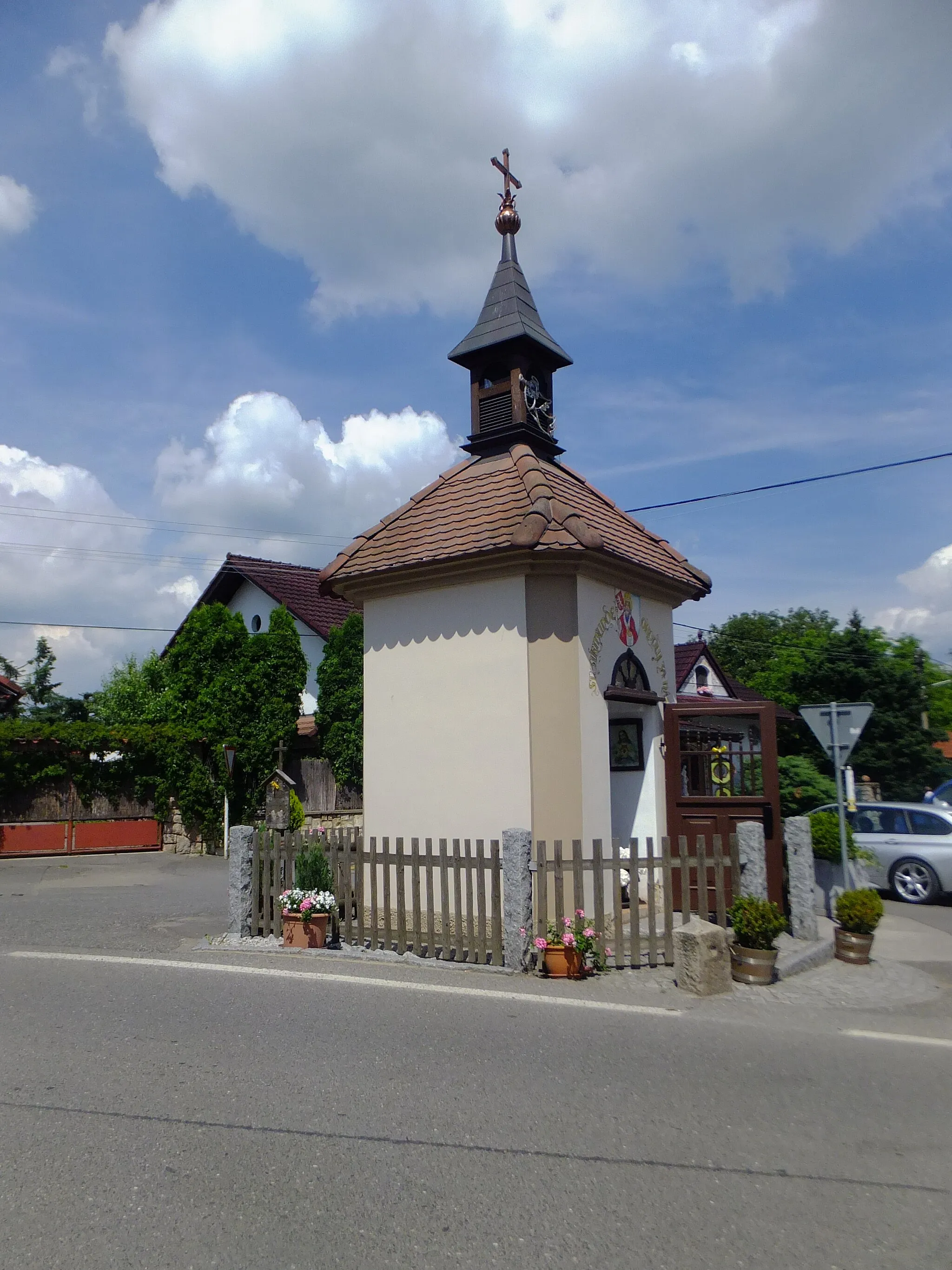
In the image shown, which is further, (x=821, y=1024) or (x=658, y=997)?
(x=658, y=997)

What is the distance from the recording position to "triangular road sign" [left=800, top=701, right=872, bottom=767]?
1052cm

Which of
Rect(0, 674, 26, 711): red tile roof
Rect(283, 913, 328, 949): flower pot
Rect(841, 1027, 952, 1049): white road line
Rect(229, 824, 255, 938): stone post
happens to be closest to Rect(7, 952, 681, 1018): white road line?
Rect(283, 913, 328, 949): flower pot

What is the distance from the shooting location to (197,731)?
22.0 meters

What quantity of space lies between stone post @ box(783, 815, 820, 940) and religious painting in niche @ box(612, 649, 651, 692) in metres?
2.24

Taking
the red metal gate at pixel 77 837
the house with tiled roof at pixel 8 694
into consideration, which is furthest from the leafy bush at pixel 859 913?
the house with tiled roof at pixel 8 694

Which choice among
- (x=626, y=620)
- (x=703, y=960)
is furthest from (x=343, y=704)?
(x=703, y=960)

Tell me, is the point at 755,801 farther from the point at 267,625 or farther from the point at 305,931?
the point at 267,625

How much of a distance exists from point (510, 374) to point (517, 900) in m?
7.15

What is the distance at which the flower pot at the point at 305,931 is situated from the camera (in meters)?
9.45

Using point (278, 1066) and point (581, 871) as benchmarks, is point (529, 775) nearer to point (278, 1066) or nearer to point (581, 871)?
point (581, 871)

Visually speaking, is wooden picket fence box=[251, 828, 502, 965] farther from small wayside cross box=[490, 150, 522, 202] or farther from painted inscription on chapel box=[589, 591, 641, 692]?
small wayside cross box=[490, 150, 522, 202]

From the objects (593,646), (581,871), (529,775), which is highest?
(593,646)

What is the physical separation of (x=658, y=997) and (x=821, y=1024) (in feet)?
4.18

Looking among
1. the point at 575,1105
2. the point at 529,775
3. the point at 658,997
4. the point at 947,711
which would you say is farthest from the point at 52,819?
the point at 947,711
